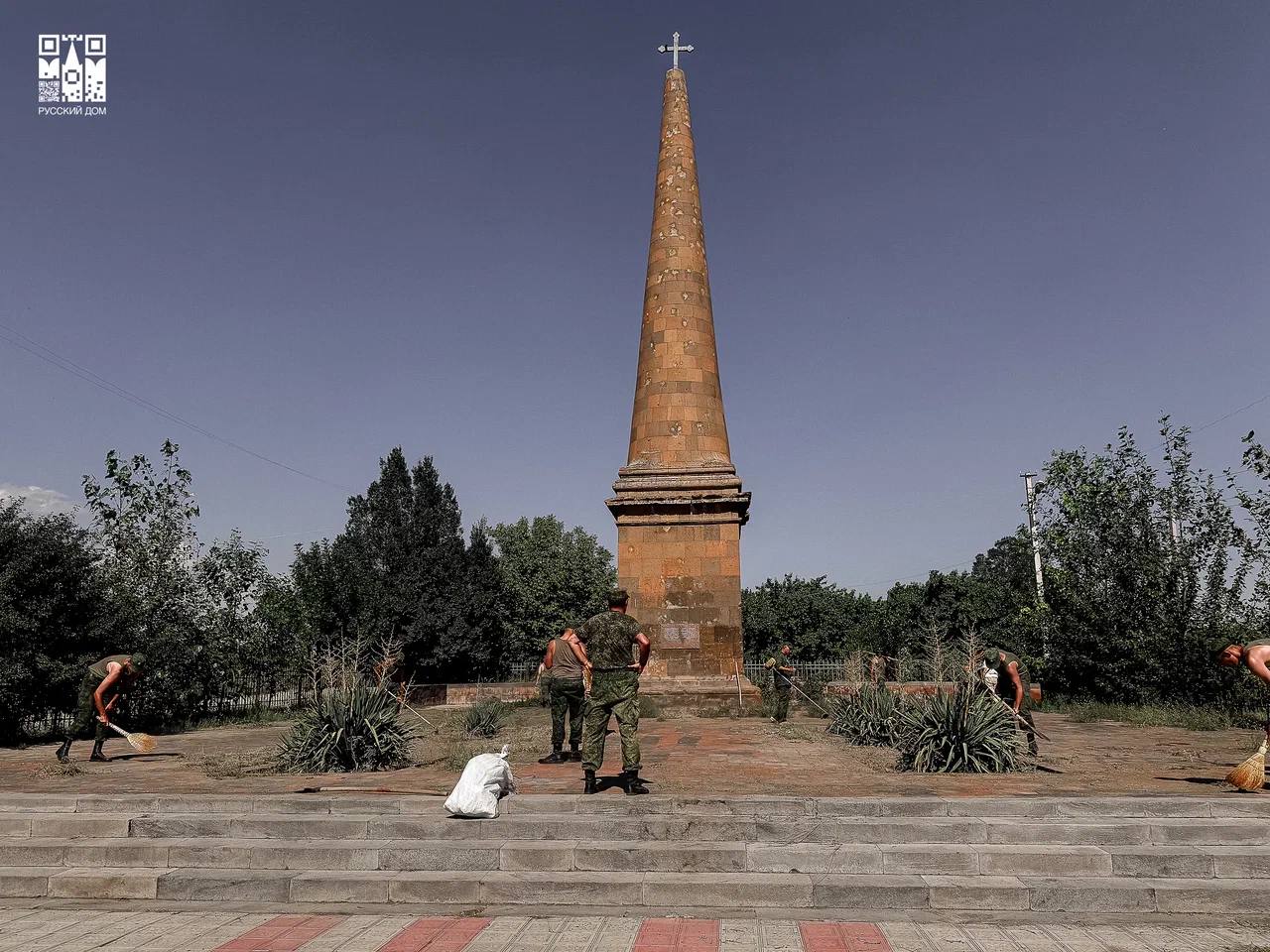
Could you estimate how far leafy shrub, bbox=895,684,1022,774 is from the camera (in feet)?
25.8

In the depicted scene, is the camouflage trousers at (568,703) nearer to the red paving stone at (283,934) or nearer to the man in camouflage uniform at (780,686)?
the red paving stone at (283,934)

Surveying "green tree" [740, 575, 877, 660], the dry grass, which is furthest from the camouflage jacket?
"green tree" [740, 575, 877, 660]

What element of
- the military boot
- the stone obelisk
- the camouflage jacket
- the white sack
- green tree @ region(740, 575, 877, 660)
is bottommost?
green tree @ region(740, 575, 877, 660)

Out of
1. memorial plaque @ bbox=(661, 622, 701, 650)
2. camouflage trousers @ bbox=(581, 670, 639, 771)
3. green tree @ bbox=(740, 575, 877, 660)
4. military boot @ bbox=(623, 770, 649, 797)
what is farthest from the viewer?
green tree @ bbox=(740, 575, 877, 660)

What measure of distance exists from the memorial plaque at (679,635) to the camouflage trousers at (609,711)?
750 centimetres

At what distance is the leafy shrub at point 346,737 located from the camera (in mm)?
8375

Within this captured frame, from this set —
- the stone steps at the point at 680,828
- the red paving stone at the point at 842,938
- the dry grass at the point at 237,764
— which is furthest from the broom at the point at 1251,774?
the dry grass at the point at 237,764

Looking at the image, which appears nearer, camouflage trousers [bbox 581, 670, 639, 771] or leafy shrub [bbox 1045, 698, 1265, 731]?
camouflage trousers [bbox 581, 670, 639, 771]

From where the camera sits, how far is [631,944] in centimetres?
A: 424

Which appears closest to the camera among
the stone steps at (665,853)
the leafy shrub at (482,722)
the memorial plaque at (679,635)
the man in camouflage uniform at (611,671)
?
the stone steps at (665,853)

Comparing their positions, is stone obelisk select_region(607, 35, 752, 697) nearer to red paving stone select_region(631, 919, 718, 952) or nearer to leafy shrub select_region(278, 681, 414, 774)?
leafy shrub select_region(278, 681, 414, 774)

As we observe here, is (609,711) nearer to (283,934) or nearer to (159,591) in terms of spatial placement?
(283,934)

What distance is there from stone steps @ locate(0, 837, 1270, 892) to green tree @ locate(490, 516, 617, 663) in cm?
4069

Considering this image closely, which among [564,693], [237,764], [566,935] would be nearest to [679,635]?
[564,693]
